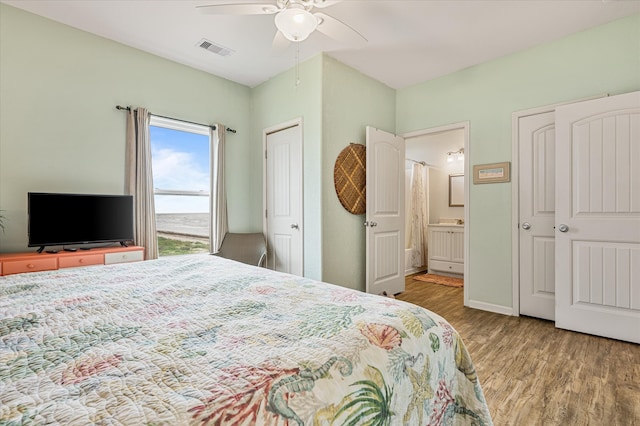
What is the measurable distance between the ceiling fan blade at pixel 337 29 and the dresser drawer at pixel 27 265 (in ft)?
9.22

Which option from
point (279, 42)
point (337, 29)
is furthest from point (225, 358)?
point (279, 42)

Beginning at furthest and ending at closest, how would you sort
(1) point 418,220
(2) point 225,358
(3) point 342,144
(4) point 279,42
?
(1) point 418,220 < (3) point 342,144 < (4) point 279,42 < (2) point 225,358

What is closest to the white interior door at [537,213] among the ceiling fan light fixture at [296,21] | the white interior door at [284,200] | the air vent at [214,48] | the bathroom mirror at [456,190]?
the white interior door at [284,200]

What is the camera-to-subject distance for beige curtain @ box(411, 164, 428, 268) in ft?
18.2

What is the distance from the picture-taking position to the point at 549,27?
109 inches

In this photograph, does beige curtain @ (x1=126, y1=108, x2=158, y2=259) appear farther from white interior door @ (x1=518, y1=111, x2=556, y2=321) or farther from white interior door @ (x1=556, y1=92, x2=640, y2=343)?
white interior door @ (x1=556, y1=92, x2=640, y2=343)

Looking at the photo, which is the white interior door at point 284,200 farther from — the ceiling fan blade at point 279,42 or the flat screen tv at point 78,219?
the flat screen tv at point 78,219

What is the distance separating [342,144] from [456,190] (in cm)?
352

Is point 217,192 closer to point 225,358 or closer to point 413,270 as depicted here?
point 225,358

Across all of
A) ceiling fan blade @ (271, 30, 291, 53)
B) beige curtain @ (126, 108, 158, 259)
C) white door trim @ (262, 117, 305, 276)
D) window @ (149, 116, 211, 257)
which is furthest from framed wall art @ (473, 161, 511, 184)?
beige curtain @ (126, 108, 158, 259)

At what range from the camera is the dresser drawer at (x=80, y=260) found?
2.51m

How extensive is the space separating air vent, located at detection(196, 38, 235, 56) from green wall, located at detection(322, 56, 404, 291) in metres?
1.07

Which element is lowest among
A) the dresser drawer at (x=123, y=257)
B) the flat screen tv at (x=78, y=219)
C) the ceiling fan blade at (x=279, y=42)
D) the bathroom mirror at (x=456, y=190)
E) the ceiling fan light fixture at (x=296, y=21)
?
the dresser drawer at (x=123, y=257)

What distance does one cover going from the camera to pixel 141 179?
316cm
